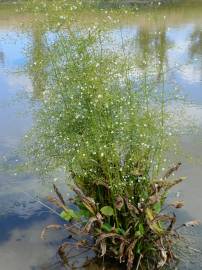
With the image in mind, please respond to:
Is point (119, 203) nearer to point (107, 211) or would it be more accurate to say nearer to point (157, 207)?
point (107, 211)

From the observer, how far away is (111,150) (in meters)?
5.61

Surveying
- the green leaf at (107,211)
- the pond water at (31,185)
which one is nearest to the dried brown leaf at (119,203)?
the green leaf at (107,211)

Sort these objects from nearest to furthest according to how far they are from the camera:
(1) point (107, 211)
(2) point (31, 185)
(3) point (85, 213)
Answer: (1) point (107, 211)
(3) point (85, 213)
(2) point (31, 185)

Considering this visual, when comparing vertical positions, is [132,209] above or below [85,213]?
above

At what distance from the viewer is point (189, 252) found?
6227 millimetres

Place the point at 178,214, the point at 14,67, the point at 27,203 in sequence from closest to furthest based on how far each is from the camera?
the point at 178,214, the point at 27,203, the point at 14,67

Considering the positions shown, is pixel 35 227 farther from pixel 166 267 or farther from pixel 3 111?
pixel 3 111

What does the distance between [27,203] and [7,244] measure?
1.13 m

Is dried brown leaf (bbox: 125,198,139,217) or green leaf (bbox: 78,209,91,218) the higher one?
dried brown leaf (bbox: 125,198,139,217)

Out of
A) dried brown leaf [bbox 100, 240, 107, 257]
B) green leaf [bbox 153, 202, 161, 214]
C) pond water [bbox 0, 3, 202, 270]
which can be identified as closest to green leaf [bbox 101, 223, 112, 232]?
dried brown leaf [bbox 100, 240, 107, 257]

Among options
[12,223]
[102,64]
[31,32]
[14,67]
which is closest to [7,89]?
[14,67]

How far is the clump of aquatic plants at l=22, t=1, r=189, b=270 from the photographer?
18.5 ft

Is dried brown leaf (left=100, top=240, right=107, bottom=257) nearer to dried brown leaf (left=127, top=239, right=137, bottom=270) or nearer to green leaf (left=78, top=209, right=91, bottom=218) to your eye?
dried brown leaf (left=127, top=239, right=137, bottom=270)

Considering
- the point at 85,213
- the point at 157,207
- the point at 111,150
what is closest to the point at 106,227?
the point at 85,213
